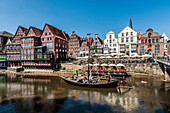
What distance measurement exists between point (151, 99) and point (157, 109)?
3658 mm

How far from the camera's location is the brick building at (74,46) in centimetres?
6669

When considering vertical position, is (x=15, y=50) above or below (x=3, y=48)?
below

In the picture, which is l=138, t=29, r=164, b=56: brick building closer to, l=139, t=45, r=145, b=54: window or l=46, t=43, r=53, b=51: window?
l=139, t=45, r=145, b=54: window

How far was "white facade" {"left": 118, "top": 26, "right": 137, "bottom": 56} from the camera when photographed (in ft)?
182

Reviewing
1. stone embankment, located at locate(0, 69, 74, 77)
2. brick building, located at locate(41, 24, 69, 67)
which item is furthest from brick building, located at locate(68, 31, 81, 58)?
Answer: stone embankment, located at locate(0, 69, 74, 77)

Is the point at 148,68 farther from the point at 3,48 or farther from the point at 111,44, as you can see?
the point at 3,48

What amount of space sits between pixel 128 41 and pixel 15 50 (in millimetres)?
65019

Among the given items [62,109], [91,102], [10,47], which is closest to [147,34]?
[91,102]

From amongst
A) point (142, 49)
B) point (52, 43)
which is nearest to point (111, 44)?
point (142, 49)

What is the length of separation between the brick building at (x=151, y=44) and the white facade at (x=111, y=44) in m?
12.6

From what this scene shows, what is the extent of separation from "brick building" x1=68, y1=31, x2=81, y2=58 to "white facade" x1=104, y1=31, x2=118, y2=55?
18.2 metres

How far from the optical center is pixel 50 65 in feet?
168

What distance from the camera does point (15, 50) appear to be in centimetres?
5816

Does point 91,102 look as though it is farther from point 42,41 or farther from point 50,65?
point 42,41
